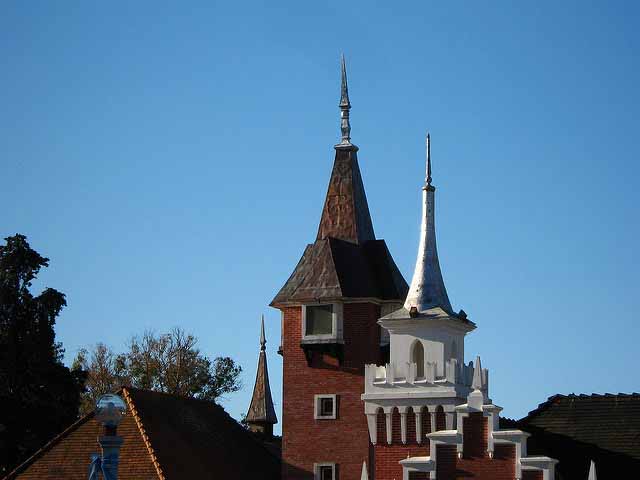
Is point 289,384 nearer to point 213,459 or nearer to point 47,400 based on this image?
point 213,459

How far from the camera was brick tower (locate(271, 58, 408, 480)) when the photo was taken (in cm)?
5538

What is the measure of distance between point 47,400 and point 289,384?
11.7m

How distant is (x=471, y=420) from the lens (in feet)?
152

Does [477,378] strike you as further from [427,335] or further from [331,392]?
[331,392]

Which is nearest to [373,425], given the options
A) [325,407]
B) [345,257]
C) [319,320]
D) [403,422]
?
[403,422]

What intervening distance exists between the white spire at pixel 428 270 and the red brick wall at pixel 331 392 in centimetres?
422

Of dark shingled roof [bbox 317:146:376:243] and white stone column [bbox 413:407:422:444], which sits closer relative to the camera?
white stone column [bbox 413:407:422:444]

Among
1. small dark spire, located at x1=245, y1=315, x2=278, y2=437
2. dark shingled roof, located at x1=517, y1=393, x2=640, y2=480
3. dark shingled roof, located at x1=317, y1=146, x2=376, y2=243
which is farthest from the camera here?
small dark spire, located at x1=245, y1=315, x2=278, y2=437

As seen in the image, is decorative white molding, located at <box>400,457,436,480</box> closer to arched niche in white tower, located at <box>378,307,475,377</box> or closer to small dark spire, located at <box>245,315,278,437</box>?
arched niche in white tower, located at <box>378,307,475,377</box>

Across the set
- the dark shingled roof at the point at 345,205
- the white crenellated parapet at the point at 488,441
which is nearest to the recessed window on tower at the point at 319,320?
the dark shingled roof at the point at 345,205

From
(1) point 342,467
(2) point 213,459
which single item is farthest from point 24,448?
(1) point 342,467

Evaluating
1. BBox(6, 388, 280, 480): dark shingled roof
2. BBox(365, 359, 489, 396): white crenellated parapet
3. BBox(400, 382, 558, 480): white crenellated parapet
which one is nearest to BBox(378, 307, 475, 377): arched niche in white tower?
BBox(365, 359, 489, 396): white crenellated parapet

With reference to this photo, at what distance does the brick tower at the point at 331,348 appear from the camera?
55375mm

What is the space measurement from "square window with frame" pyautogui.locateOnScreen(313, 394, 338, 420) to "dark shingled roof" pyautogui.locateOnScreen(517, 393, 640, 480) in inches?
264
